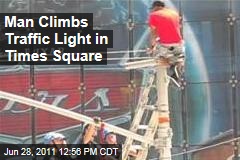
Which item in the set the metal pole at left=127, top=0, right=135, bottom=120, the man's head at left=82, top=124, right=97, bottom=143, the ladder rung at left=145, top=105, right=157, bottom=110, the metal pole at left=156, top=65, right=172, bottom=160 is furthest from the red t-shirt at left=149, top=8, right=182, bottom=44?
the metal pole at left=127, top=0, right=135, bottom=120

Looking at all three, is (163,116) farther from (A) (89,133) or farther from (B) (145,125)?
(B) (145,125)

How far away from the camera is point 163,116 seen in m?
6.98

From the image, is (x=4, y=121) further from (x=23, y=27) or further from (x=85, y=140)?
(x=85, y=140)

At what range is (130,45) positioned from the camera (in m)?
9.91

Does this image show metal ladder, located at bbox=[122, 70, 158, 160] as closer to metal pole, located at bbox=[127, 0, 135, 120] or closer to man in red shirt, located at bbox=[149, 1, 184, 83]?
man in red shirt, located at bbox=[149, 1, 184, 83]

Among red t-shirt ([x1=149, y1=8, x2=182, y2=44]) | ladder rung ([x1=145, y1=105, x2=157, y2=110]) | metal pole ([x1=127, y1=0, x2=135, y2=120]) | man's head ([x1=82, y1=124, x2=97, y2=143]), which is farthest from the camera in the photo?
metal pole ([x1=127, y1=0, x2=135, y2=120])

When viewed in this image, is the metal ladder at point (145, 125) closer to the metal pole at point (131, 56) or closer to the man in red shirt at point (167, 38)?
the man in red shirt at point (167, 38)

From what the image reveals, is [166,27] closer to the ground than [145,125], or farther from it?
farther from it

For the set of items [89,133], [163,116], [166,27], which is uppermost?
[166,27]

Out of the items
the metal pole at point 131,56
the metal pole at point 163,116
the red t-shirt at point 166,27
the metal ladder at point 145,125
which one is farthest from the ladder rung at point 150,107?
the metal pole at point 131,56

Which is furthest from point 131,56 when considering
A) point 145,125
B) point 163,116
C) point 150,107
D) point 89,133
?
point 163,116

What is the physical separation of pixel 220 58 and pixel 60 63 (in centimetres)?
247

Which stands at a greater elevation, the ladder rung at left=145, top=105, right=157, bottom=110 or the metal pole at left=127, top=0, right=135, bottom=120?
the metal pole at left=127, top=0, right=135, bottom=120

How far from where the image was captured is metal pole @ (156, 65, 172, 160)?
6.98 meters
